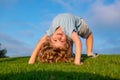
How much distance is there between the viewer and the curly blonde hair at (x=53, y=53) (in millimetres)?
12805

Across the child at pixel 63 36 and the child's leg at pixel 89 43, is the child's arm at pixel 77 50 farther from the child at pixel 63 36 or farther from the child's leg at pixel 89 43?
the child's leg at pixel 89 43

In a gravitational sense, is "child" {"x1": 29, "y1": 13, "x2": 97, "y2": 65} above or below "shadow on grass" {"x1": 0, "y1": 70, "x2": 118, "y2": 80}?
above

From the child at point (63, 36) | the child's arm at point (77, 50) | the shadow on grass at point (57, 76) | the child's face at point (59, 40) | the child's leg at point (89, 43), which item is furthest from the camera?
the child's leg at point (89, 43)

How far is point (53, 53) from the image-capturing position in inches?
502

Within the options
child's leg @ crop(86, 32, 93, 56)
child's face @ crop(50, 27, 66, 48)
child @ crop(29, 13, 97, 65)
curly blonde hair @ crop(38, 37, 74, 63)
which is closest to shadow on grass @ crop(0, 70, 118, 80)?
child @ crop(29, 13, 97, 65)

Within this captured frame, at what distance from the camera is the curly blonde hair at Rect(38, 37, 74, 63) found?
1280 centimetres

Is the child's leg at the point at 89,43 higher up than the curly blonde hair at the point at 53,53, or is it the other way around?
the child's leg at the point at 89,43

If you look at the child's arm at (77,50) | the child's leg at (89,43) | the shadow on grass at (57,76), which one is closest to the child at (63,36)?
the child's arm at (77,50)

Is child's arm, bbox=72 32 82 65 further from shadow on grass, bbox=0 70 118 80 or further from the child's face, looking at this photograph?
shadow on grass, bbox=0 70 118 80

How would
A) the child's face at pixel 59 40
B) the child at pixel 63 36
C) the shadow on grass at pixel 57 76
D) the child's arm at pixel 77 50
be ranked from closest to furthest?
the shadow on grass at pixel 57 76 < the child's arm at pixel 77 50 < the child at pixel 63 36 < the child's face at pixel 59 40

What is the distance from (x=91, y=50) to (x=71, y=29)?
3.92 meters

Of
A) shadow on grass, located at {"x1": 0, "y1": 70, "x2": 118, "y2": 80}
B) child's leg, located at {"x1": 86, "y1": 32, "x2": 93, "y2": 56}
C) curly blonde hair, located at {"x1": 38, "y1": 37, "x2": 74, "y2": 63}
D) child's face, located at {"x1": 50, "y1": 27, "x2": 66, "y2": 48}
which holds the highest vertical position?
child's leg, located at {"x1": 86, "y1": 32, "x2": 93, "y2": 56}

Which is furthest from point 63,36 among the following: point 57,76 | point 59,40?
point 57,76

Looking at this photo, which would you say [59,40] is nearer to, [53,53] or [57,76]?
[53,53]
